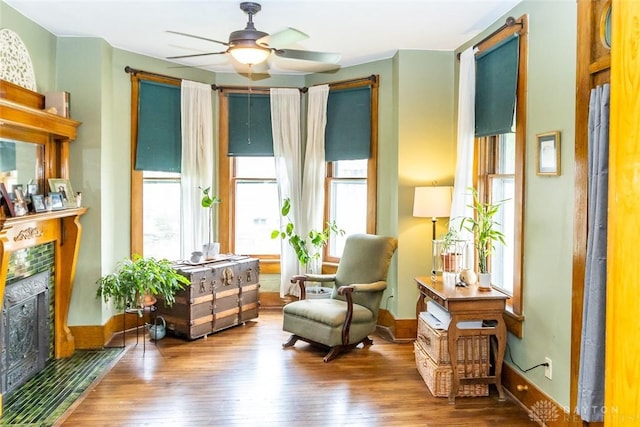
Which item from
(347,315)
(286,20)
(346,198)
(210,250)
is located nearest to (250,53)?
(286,20)

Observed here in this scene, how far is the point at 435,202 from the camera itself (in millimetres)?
4133

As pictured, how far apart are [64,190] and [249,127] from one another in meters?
2.17

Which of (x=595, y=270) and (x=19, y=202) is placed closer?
(x=595, y=270)

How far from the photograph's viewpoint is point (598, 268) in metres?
2.29

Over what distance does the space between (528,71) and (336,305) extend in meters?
2.51

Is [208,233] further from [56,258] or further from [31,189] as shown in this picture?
[31,189]

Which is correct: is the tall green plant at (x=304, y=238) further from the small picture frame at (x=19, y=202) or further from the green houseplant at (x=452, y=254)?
the small picture frame at (x=19, y=202)

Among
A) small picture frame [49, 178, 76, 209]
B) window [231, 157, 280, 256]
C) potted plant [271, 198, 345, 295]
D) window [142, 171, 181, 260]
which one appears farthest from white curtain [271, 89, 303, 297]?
small picture frame [49, 178, 76, 209]

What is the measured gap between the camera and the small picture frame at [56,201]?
3.79 m

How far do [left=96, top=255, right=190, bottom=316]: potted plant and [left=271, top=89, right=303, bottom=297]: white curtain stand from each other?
137 cm

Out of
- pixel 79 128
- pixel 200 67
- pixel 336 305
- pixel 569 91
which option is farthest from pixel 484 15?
pixel 79 128

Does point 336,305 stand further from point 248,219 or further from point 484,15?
point 484,15

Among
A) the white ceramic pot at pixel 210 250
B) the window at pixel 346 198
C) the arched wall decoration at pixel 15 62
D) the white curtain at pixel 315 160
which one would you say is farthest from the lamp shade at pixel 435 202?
the arched wall decoration at pixel 15 62

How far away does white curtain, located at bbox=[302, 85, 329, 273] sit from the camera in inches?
211
